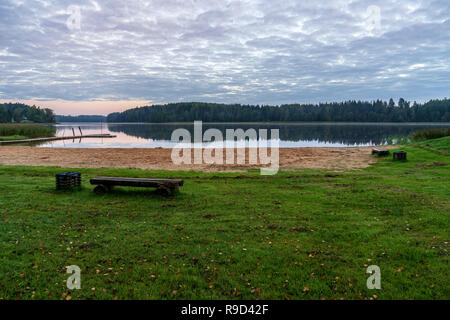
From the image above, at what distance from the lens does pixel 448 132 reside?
111 feet

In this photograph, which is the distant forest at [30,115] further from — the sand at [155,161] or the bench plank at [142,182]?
the bench plank at [142,182]

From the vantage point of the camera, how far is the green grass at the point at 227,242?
4.74 m

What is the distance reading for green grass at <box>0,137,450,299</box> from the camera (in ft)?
15.6

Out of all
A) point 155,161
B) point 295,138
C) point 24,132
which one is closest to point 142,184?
point 155,161

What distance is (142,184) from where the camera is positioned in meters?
10.8

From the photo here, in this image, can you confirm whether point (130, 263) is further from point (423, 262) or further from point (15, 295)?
point (423, 262)

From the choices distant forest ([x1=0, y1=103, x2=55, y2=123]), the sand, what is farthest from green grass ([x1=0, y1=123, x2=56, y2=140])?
distant forest ([x1=0, y1=103, x2=55, y2=123])

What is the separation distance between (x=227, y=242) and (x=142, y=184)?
538 centimetres

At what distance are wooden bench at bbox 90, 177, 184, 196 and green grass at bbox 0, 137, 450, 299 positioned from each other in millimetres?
364

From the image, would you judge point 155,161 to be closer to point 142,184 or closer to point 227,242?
point 142,184

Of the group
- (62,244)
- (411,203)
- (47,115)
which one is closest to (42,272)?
(62,244)

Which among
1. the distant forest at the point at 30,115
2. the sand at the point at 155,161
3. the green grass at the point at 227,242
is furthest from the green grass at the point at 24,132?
the distant forest at the point at 30,115

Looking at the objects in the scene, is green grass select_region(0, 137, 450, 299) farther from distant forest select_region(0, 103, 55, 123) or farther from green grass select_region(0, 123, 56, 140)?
distant forest select_region(0, 103, 55, 123)

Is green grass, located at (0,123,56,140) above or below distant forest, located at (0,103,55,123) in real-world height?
below
